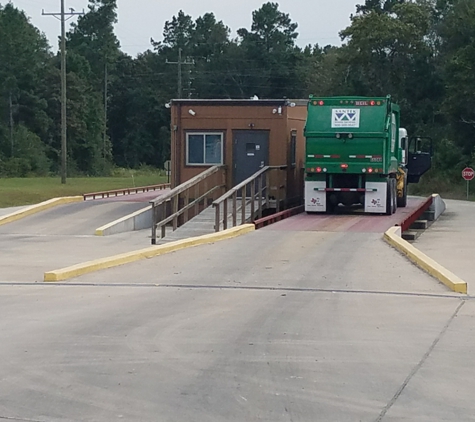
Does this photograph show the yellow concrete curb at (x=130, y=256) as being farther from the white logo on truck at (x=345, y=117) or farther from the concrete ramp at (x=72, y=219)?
the concrete ramp at (x=72, y=219)

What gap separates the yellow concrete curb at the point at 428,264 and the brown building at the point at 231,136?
26.5ft

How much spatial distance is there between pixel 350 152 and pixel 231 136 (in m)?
4.42

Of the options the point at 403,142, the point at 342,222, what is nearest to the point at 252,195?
the point at 342,222

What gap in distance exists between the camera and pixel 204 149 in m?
27.9

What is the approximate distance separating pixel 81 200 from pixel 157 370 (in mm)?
24151

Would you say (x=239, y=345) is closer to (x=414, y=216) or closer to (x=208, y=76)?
(x=414, y=216)

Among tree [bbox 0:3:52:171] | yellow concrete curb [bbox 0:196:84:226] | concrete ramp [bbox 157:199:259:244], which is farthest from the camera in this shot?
tree [bbox 0:3:52:171]

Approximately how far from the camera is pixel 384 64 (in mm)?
65125

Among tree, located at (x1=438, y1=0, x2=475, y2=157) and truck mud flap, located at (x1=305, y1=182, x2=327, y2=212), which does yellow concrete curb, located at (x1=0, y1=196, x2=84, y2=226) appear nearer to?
truck mud flap, located at (x1=305, y1=182, x2=327, y2=212)

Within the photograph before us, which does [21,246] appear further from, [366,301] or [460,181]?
[460,181]

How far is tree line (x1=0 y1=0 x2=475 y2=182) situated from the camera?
2361 inches

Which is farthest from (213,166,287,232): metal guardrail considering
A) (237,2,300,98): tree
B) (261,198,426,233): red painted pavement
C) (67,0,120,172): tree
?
(237,2,300,98): tree

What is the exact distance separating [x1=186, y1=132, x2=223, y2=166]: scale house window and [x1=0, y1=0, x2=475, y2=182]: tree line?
2803cm

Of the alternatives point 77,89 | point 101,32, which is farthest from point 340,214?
point 101,32
